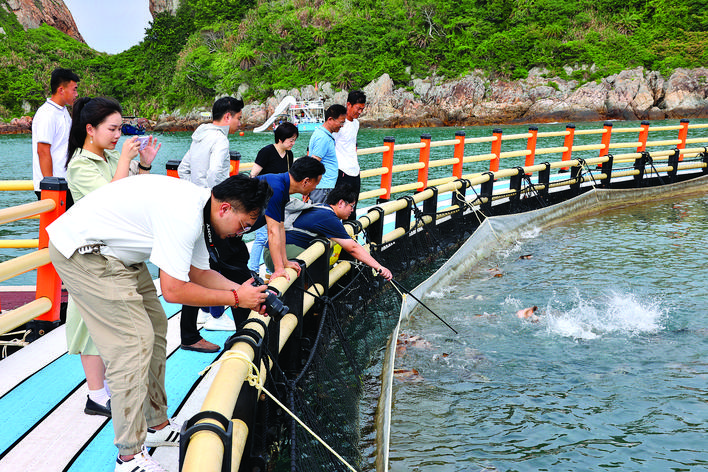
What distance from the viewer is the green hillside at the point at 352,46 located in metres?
52.2

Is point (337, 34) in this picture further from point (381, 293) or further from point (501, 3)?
point (381, 293)

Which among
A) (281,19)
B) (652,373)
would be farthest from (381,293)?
(281,19)

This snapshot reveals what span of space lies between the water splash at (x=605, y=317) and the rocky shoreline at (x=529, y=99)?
Result: 47.5 meters

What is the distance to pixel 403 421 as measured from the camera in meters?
3.86

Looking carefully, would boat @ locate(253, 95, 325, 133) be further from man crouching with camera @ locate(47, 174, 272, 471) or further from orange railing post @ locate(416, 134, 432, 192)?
man crouching with camera @ locate(47, 174, 272, 471)

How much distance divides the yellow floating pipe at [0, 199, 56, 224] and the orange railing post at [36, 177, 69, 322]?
7 cm

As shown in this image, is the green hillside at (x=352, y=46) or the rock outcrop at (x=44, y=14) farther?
the rock outcrop at (x=44, y=14)

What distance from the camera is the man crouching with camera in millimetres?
2209

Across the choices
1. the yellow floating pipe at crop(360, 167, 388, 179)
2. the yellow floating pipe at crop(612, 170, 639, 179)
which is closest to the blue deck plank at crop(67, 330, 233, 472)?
the yellow floating pipe at crop(360, 167, 388, 179)

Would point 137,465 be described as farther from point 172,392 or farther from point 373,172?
point 373,172

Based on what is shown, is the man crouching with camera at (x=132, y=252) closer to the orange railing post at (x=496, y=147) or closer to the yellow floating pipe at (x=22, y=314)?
the yellow floating pipe at (x=22, y=314)

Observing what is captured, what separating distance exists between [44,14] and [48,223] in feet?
481

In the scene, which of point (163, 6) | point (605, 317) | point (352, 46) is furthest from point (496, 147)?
point (163, 6)

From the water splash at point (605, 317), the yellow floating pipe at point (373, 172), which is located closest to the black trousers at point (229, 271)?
the water splash at point (605, 317)
